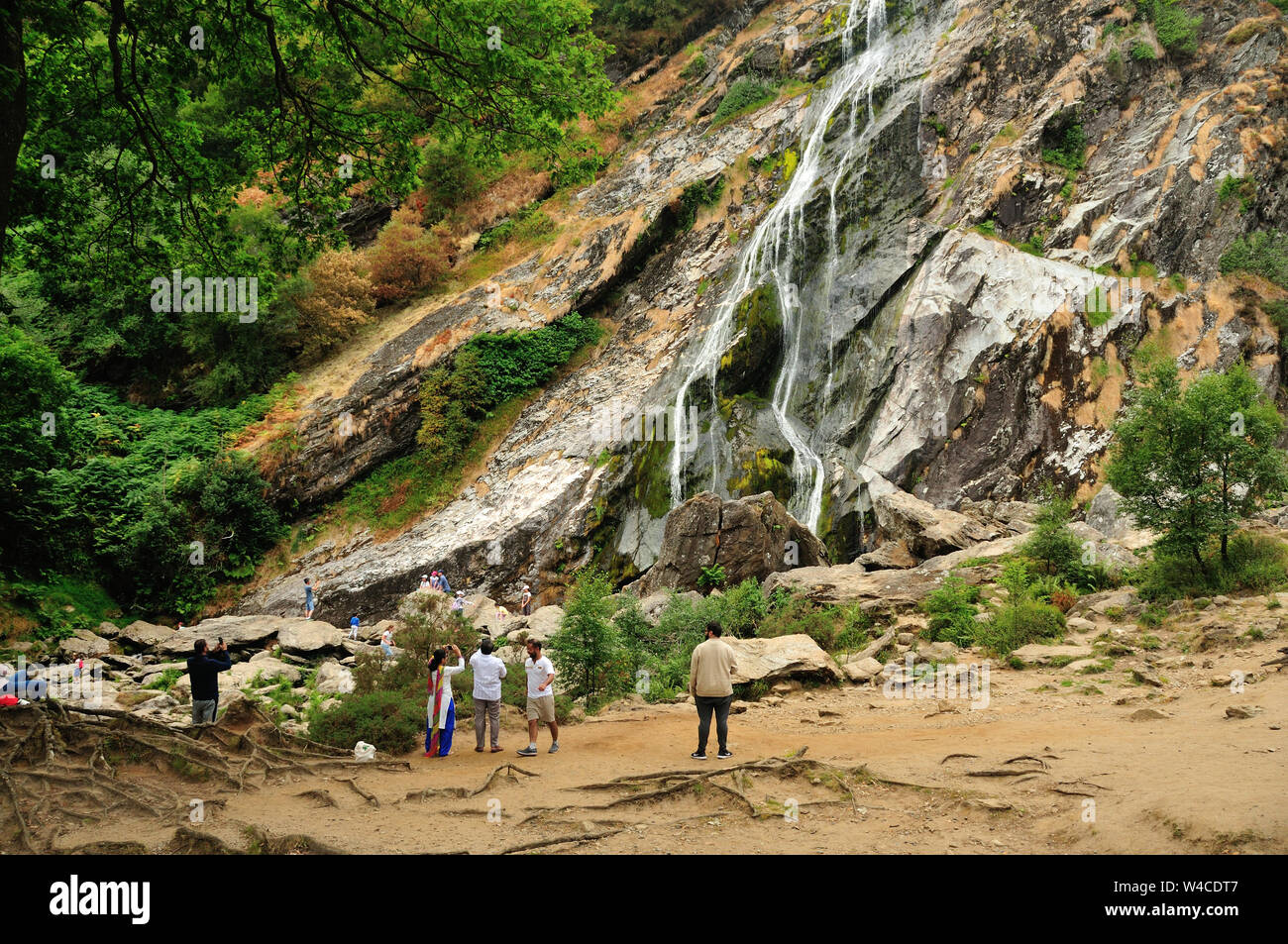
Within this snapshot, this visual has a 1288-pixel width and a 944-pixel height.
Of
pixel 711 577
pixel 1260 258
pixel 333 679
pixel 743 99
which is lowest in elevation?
pixel 333 679

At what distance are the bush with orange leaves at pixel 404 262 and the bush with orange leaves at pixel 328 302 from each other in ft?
4.21

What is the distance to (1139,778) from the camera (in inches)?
248

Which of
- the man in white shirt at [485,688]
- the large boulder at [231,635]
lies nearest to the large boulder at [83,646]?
the large boulder at [231,635]

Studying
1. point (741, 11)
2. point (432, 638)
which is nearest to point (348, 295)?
point (432, 638)

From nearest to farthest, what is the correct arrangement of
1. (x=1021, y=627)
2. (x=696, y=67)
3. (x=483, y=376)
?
(x=1021, y=627)
(x=483, y=376)
(x=696, y=67)

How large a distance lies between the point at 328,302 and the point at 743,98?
67.4 feet

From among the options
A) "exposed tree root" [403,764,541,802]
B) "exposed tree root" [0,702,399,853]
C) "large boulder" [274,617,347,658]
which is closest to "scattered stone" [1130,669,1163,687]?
"exposed tree root" [403,764,541,802]

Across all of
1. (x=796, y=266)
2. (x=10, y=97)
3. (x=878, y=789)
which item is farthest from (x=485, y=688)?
(x=796, y=266)

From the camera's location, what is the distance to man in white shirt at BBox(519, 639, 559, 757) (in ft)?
31.6

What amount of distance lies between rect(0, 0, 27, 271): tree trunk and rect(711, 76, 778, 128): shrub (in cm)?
3224

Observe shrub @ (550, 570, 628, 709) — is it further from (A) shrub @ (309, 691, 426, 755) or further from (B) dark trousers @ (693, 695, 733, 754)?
(B) dark trousers @ (693, 695, 733, 754)

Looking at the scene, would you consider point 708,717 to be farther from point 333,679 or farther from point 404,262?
point 404,262

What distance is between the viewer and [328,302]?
31469mm

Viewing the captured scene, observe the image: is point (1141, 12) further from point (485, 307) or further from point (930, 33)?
point (485, 307)
